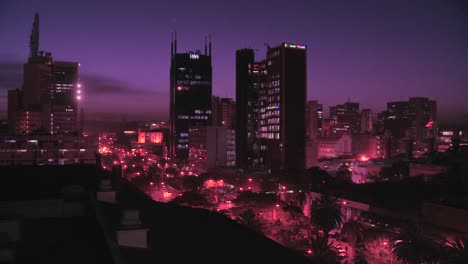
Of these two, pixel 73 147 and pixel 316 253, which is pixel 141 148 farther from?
pixel 316 253

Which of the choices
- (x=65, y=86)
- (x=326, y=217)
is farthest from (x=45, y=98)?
(x=326, y=217)

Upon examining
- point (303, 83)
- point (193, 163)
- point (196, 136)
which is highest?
point (303, 83)

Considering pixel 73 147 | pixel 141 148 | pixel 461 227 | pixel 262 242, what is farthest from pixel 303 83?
pixel 141 148

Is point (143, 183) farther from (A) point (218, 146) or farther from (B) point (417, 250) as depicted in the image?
(A) point (218, 146)

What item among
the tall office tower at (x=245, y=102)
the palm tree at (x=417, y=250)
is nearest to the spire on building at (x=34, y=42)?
the tall office tower at (x=245, y=102)

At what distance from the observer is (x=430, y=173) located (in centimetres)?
5750

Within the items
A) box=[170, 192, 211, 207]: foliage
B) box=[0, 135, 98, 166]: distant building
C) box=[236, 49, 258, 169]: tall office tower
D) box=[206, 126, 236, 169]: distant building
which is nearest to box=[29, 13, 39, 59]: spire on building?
box=[236, 49, 258, 169]: tall office tower

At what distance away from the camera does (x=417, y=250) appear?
20.0m

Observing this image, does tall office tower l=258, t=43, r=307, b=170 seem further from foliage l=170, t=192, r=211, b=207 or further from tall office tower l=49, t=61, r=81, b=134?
tall office tower l=49, t=61, r=81, b=134

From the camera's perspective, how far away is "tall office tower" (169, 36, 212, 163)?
447 ft

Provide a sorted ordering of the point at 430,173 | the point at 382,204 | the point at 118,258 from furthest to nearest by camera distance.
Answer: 1. the point at 430,173
2. the point at 382,204
3. the point at 118,258

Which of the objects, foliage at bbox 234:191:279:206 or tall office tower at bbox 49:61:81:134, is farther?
tall office tower at bbox 49:61:81:134

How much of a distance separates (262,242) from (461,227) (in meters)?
21.5

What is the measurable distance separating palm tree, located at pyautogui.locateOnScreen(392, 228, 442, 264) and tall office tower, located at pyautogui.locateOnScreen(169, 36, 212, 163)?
114820 mm
